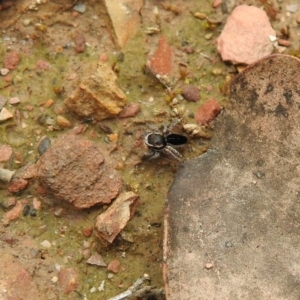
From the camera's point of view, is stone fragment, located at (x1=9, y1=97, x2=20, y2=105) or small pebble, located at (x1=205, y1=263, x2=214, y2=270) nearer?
small pebble, located at (x1=205, y1=263, x2=214, y2=270)

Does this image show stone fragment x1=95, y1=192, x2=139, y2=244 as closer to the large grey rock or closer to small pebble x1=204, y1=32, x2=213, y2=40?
the large grey rock

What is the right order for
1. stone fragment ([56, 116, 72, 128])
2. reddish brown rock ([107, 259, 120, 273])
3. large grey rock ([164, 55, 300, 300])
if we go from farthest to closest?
stone fragment ([56, 116, 72, 128]), reddish brown rock ([107, 259, 120, 273]), large grey rock ([164, 55, 300, 300])

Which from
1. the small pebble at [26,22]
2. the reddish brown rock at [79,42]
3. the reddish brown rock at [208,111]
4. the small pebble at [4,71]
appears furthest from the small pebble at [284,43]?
the small pebble at [4,71]

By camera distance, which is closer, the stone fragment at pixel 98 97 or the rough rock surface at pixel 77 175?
the rough rock surface at pixel 77 175

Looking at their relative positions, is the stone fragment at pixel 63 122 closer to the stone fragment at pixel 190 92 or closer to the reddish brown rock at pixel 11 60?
the reddish brown rock at pixel 11 60

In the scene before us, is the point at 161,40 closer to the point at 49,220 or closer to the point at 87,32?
the point at 87,32

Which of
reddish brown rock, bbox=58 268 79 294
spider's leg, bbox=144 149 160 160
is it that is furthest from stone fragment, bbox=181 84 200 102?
reddish brown rock, bbox=58 268 79 294

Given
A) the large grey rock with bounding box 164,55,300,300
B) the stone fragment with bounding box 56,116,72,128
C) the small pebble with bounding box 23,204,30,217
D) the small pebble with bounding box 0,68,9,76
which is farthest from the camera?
the small pebble with bounding box 0,68,9,76

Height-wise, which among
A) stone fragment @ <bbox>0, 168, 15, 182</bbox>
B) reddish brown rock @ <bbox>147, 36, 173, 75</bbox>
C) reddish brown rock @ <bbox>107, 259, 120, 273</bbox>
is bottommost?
reddish brown rock @ <bbox>107, 259, 120, 273</bbox>
